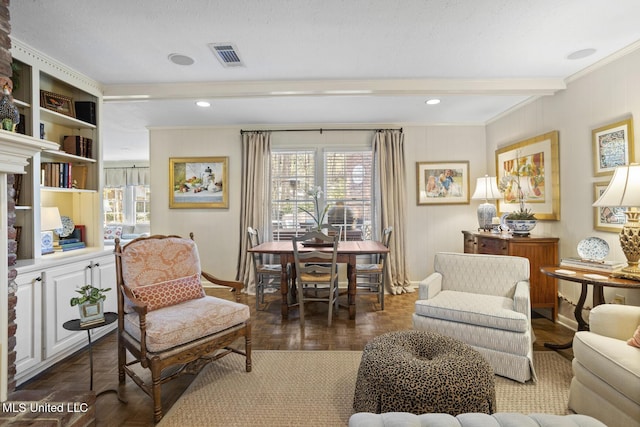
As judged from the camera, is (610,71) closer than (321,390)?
No

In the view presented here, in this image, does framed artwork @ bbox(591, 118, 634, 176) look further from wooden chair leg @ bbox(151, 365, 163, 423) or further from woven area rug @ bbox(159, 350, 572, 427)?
wooden chair leg @ bbox(151, 365, 163, 423)

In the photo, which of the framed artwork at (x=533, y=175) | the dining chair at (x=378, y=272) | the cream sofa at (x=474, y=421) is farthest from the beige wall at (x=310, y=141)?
the cream sofa at (x=474, y=421)

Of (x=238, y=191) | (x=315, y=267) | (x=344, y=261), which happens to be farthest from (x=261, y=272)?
(x=238, y=191)

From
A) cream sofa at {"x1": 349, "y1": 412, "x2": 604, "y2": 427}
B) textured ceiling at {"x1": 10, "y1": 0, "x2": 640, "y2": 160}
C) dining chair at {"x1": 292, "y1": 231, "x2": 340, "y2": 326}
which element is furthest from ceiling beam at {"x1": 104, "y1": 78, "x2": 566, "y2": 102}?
cream sofa at {"x1": 349, "y1": 412, "x2": 604, "y2": 427}

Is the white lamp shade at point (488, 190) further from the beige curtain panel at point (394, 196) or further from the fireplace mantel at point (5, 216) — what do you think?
the fireplace mantel at point (5, 216)

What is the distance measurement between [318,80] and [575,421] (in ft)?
10.1

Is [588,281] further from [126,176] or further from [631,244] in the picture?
[126,176]

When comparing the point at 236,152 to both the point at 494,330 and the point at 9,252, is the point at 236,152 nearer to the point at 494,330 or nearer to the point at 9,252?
the point at 9,252

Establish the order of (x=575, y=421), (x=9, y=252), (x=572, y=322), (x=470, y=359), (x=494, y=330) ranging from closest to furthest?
(x=575, y=421)
(x=470, y=359)
(x=9, y=252)
(x=494, y=330)
(x=572, y=322)

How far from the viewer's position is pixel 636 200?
2.05 metres

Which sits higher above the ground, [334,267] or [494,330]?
[334,267]

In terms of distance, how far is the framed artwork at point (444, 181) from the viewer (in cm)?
460

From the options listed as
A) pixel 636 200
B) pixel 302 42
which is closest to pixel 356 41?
pixel 302 42

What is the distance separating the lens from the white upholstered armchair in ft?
6.82
